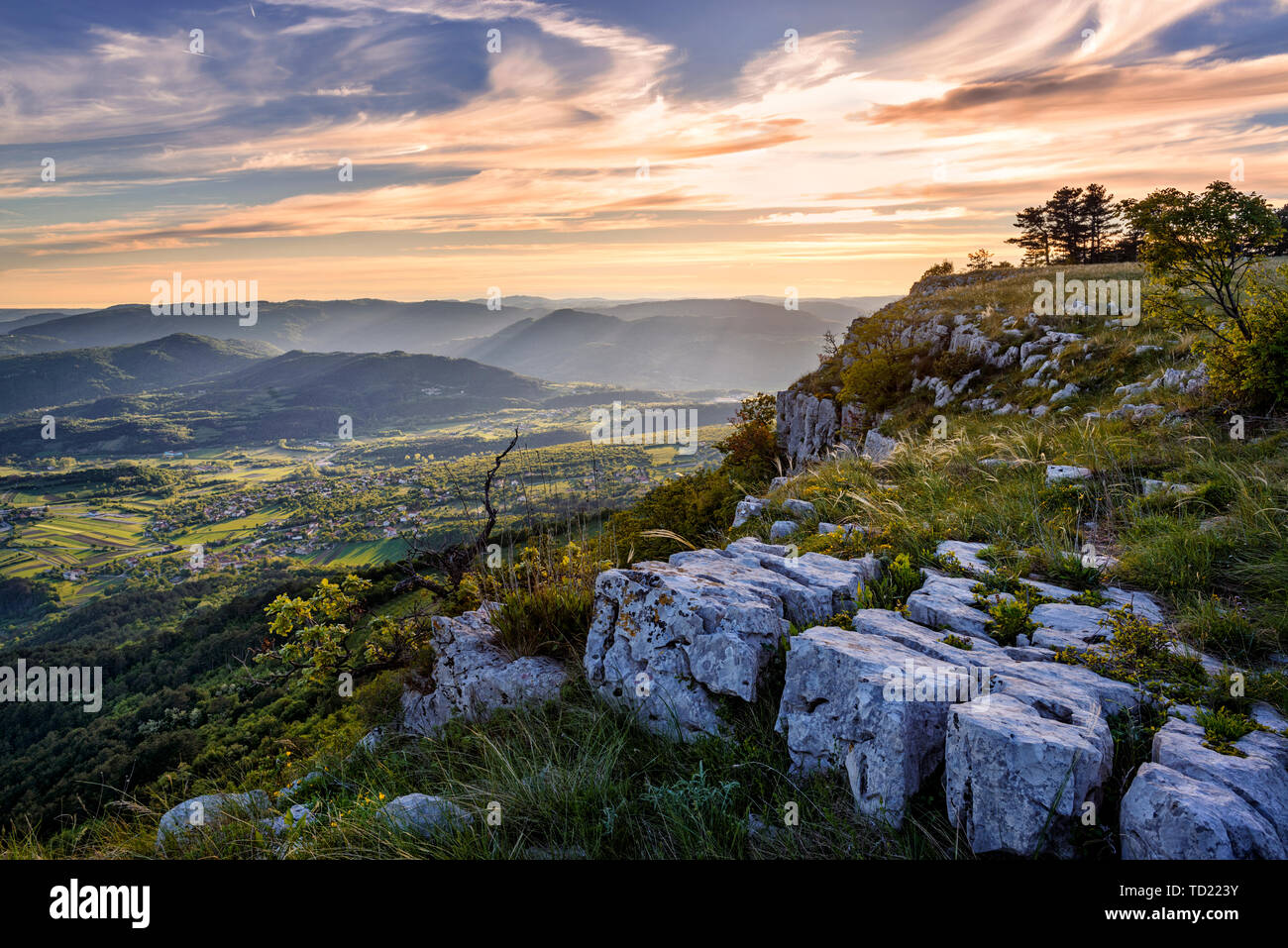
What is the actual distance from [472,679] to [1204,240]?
12.7 metres

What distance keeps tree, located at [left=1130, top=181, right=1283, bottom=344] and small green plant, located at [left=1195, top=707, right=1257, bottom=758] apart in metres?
8.29

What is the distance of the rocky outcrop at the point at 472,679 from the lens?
17.5ft

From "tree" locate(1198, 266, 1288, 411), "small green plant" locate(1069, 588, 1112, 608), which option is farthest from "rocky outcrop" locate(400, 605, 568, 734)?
"tree" locate(1198, 266, 1288, 411)


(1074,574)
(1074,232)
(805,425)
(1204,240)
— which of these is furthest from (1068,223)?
(1074,574)

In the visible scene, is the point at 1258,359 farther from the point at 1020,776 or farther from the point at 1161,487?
the point at 1020,776

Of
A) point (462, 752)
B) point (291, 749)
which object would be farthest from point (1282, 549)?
point (291, 749)

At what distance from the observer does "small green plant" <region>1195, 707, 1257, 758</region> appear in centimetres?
268

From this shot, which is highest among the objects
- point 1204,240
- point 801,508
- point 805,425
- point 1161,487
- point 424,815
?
point 1204,240

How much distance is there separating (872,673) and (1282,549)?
402 centimetres

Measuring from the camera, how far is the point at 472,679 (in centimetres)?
584

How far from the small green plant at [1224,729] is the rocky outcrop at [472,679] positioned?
4.47 m

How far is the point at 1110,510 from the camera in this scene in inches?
244

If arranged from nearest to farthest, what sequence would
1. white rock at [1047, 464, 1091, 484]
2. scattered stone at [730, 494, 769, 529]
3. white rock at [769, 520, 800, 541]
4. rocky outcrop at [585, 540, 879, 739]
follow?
rocky outcrop at [585, 540, 879, 739], white rock at [1047, 464, 1091, 484], white rock at [769, 520, 800, 541], scattered stone at [730, 494, 769, 529]

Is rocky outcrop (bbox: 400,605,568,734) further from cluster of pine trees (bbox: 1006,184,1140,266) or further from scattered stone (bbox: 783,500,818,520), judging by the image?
cluster of pine trees (bbox: 1006,184,1140,266)
